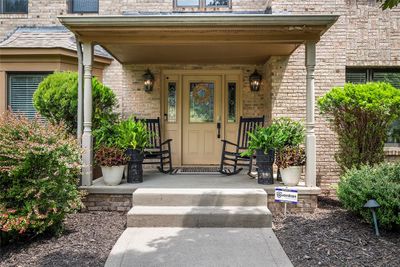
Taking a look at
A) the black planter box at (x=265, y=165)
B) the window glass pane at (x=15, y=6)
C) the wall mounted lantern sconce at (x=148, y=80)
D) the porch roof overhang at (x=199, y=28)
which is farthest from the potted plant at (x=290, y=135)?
the window glass pane at (x=15, y=6)

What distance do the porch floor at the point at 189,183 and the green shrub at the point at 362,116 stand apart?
105 cm

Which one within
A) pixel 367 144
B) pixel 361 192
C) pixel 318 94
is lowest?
pixel 361 192

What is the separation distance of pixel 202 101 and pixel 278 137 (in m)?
2.76

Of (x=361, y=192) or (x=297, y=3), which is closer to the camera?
(x=361, y=192)

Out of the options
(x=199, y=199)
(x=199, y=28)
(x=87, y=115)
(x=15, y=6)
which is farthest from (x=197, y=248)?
(x=15, y=6)

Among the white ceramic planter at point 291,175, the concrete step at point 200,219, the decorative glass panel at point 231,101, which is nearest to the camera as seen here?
the concrete step at point 200,219

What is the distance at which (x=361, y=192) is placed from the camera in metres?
3.92

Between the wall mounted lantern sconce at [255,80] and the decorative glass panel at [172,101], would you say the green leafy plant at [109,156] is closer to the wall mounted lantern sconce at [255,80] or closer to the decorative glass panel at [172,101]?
the decorative glass panel at [172,101]

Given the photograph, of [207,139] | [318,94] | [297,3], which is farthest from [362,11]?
[207,139]

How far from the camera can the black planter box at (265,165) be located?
4930 millimetres

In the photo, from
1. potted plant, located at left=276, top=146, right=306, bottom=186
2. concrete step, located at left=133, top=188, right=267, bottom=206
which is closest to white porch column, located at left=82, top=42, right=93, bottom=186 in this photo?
concrete step, located at left=133, top=188, right=267, bottom=206

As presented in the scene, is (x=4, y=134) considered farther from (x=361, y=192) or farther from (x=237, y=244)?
(x=361, y=192)

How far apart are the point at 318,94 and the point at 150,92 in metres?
3.42

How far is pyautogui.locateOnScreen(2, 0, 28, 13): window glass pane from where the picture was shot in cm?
831
